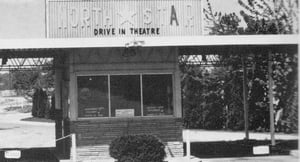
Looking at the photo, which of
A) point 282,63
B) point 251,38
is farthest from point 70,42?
point 282,63

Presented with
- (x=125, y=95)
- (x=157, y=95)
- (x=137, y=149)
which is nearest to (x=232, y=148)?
(x=157, y=95)

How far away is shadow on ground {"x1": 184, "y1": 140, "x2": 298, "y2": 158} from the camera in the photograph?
16.8 metres

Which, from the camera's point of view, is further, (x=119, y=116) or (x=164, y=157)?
(x=119, y=116)

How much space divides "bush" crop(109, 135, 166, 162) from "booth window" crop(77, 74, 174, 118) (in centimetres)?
186

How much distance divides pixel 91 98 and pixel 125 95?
962 mm

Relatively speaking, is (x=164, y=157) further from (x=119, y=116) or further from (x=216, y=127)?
(x=216, y=127)

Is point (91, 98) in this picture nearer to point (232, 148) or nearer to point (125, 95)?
point (125, 95)

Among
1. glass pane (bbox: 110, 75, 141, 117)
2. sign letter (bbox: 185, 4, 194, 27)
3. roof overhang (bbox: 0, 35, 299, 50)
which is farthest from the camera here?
sign letter (bbox: 185, 4, 194, 27)

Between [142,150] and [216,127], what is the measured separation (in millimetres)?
18263

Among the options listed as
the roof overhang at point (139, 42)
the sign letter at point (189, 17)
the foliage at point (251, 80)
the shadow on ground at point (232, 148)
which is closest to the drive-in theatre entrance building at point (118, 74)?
the roof overhang at point (139, 42)

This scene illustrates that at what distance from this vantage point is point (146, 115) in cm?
1552

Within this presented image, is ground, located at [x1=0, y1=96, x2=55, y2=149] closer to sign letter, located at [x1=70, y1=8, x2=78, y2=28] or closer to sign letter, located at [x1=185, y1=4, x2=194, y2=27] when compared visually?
sign letter, located at [x1=70, y1=8, x2=78, y2=28]

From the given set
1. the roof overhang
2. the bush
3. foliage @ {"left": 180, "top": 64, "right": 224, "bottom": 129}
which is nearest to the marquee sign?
the roof overhang

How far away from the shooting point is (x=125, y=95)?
1546 cm
